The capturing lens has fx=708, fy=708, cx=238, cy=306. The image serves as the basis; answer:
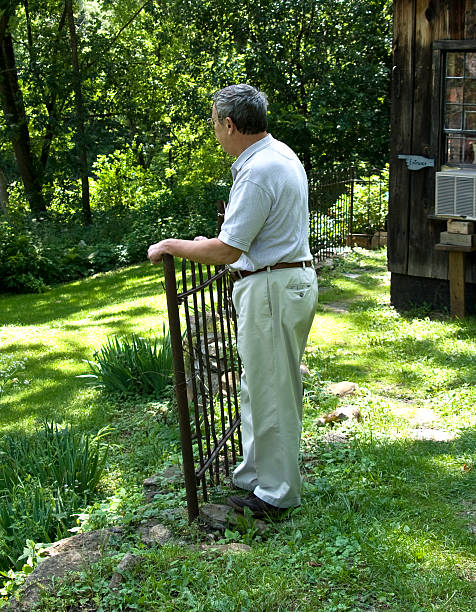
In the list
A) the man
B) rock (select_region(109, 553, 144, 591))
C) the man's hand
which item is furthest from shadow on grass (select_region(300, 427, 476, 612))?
the man's hand

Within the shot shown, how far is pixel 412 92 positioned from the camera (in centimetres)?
726

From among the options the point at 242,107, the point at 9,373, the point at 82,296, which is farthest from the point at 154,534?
the point at 82,296

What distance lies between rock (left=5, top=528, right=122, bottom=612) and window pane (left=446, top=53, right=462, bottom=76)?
5.54 m

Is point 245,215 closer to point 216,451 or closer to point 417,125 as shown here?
point 216,451

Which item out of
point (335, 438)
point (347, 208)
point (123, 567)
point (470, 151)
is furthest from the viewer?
point (347, 208)

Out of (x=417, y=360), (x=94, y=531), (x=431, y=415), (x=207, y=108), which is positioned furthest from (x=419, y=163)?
(x=207, y=108)

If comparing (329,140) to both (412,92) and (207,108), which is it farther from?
(412,92)

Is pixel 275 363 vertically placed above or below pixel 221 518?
above

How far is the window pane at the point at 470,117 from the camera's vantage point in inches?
269

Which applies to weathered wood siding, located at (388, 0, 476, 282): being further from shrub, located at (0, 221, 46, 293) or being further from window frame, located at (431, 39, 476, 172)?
shrub, located at (0, 221, 46, 293)

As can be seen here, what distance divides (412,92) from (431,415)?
12.7ft

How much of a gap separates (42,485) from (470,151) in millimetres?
5126

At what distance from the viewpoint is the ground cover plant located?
9.04ft

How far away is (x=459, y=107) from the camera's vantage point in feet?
22.7
